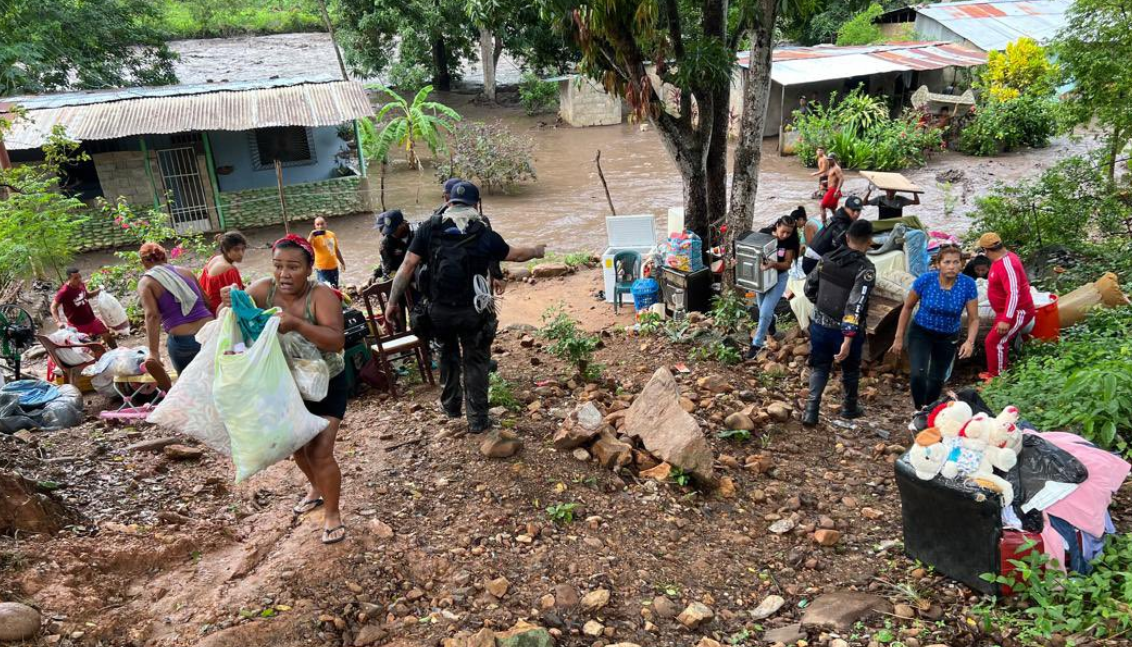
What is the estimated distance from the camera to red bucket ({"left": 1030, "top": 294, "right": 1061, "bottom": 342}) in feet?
20.2

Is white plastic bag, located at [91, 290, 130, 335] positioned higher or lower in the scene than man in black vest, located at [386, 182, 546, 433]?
lower

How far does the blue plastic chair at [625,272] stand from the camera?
942 cm

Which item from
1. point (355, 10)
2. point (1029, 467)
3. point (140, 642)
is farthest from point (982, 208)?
point (355, 10)

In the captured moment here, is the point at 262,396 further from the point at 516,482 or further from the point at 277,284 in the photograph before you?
the point at 516,482

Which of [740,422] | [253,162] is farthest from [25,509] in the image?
[253,162]

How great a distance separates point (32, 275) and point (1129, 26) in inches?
576

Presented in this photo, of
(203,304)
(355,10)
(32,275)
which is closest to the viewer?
(203,304)

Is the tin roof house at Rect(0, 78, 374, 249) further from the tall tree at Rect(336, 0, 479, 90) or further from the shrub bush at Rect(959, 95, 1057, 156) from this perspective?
the shrub bush at Rect(959, 95, 1057, 156)

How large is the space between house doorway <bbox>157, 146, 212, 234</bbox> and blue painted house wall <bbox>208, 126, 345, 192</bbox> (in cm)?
46

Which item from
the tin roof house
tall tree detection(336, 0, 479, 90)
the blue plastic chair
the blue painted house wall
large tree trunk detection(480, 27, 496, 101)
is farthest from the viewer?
large tree trunk detection(480, 27, 496, 101)

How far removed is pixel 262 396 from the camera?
11.2 feet

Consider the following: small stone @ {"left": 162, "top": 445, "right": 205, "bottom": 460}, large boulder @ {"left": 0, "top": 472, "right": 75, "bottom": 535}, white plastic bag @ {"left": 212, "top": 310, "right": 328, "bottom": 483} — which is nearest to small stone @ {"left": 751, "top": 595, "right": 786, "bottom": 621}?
white plastic bag @ {"left": 212, "top": 310, "right": 328, "bottom": 483}

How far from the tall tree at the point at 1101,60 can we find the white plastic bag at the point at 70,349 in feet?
36.3

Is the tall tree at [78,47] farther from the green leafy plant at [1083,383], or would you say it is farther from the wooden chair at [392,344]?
the green leafy plant at [1083,383]
